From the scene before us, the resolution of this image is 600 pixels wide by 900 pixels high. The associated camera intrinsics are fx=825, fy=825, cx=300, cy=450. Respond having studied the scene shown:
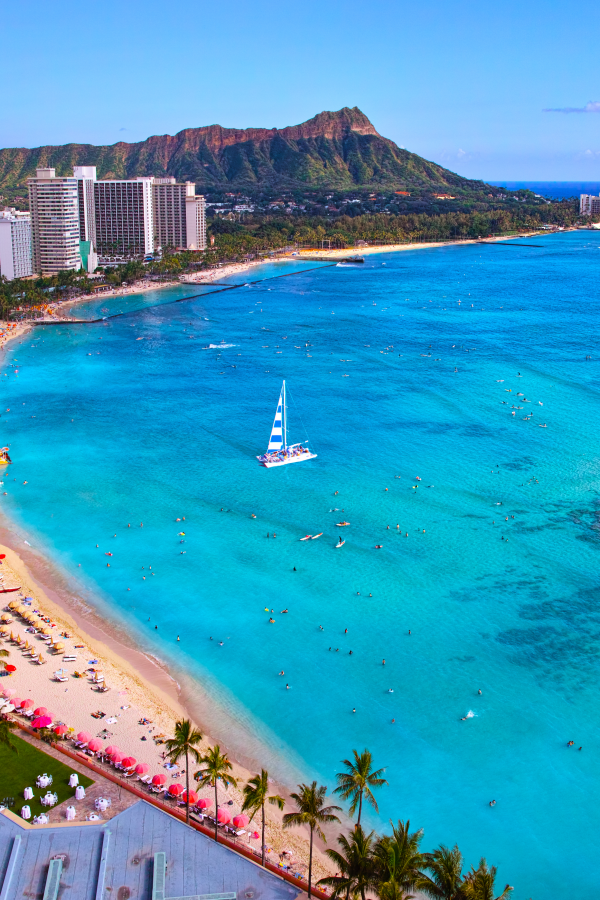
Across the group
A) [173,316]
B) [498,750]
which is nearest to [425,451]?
[498,750]

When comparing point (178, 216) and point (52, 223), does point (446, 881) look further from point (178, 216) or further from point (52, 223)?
point (178, 216)

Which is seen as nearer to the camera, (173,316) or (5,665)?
(5,665)

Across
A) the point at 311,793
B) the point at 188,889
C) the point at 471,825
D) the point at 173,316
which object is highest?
the point at 173,316

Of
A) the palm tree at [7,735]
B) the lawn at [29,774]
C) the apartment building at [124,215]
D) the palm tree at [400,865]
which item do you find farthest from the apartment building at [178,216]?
the palm tree at [400,865]

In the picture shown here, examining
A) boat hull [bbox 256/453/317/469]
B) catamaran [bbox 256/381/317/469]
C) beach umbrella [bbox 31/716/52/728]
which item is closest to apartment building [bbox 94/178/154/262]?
catamaran [bbox 256/381/317/469]

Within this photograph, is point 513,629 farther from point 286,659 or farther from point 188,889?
point 188,889

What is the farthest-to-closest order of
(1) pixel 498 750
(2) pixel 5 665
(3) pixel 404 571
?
(3) pixel 404 571
(2) pixel 5 665
(1) pixel 498 750
